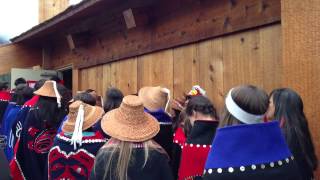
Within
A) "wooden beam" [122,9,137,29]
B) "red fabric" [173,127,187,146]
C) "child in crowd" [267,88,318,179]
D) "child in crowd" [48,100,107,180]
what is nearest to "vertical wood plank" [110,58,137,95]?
"wooden beam" [122,9,137,29]

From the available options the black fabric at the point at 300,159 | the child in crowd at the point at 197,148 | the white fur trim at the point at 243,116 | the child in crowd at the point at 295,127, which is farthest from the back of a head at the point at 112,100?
the white fur trim at the point at 243,116

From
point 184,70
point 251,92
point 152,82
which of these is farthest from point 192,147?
point 152,82

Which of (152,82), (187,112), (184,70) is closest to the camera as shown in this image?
(187,112)

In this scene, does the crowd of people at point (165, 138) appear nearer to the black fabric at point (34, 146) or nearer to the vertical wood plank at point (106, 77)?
the black fabric at point (34, 146)

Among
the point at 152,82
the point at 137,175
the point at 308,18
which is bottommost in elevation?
the point at 137,175

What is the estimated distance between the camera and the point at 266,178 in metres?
2.01

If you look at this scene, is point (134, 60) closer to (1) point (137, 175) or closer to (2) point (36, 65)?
(1) point (137, 175)

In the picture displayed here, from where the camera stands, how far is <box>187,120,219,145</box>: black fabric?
3.00 metres

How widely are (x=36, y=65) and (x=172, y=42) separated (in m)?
5.21

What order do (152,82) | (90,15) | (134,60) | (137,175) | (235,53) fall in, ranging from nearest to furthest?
(137,175)
(235,53)
(152,82)
(134,60)
(90,15)

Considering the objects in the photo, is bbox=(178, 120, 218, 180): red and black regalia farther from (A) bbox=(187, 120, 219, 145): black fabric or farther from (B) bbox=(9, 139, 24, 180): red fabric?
(B) bbox=(9, 139, 24, 180): red fabric

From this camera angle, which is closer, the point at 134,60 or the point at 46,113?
the point at 46,113

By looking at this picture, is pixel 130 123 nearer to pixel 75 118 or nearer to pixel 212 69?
pixel 75 118

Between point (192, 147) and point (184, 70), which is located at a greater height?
point (184, 70)
